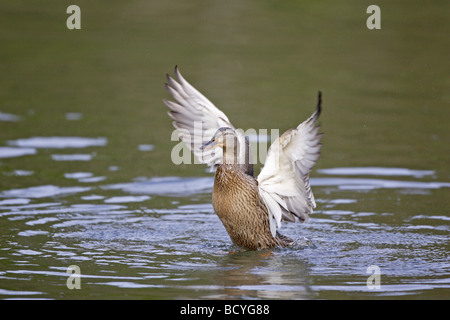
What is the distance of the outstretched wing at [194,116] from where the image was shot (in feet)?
29.1

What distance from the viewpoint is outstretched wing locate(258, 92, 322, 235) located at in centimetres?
749

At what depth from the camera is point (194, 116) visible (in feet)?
29.4

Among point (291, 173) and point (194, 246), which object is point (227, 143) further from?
point (194, 246)

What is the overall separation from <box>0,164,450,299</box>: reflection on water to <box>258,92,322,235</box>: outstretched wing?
0.42 m

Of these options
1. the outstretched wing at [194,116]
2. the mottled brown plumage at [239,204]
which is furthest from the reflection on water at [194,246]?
the outstretched wing at [194,116]

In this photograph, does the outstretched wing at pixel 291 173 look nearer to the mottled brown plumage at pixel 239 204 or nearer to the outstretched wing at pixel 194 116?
the mottled brown plumage at pixel 239 204

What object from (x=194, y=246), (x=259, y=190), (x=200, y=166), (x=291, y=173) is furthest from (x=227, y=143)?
(x=200, y=166)

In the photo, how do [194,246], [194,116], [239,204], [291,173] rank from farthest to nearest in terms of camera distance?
1. [194,116]
2. [194,246]
3. [239,204]
4. [291,173]

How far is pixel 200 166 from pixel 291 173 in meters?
4.17

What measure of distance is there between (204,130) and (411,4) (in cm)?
1324

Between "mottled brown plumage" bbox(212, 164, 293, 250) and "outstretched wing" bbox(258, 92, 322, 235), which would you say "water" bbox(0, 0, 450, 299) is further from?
"outstretched wing" bbox(258, 92, 322, 235)

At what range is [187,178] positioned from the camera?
11.1m

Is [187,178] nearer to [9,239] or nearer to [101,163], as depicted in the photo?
[101,163]

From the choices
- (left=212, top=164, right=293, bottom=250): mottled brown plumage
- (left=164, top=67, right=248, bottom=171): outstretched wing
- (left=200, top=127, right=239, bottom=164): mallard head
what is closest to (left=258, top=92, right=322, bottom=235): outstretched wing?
(left=212, top=164, right=293, bottom=250): mottled brown plumage
